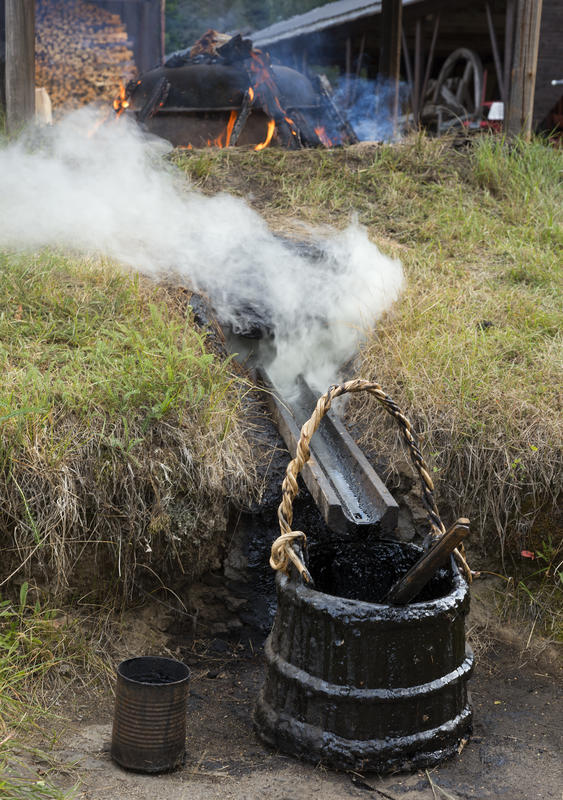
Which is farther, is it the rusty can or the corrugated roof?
the corrugated roof

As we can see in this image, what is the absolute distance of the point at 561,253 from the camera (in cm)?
515

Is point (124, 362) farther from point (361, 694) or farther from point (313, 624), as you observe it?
point (361, 694)

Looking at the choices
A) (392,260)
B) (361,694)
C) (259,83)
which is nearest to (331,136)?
(259,83)

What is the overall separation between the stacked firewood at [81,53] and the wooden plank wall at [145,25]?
12 cm

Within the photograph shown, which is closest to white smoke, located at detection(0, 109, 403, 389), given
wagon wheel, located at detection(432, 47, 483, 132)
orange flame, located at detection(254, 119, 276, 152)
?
orange flame, located at detection(254, 119, 276, 152)

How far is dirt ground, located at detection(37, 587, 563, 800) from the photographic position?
2412mm

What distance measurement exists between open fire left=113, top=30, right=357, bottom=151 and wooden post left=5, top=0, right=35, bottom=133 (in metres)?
1.16

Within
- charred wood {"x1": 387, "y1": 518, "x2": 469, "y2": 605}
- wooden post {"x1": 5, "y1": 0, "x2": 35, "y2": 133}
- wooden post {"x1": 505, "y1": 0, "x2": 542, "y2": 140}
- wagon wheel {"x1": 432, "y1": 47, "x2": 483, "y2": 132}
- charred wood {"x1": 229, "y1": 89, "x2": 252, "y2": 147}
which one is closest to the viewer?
charred wood {"x1": 387, "y1": 518, "x2": 469, "y2": 605}

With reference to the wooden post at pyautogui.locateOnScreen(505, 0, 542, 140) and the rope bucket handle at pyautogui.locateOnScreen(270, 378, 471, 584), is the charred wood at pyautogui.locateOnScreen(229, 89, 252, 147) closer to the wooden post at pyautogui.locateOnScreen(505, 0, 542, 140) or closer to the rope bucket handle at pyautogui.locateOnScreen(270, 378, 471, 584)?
the wooden post at pyautogui.locateOnScreen(505, 0, 542, 140)

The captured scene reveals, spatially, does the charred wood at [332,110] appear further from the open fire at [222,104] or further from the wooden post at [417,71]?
the wooden post at [417,71]

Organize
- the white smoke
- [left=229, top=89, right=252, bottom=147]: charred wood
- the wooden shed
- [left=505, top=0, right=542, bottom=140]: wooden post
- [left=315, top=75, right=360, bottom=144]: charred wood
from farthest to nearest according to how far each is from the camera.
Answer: the wooden shed, [left=315, top=75, right=360, bottom=144]: charred wood, [left=229, top=89, right=252, bottom=147]: charred wood, [left=505, top=0, right=542, bottom=140]: wooden post, the white smoke

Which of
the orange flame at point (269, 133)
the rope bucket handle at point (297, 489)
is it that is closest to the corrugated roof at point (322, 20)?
the orange flame at point (269, 133)

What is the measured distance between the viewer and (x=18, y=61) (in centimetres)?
593

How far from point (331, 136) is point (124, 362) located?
4788mm
